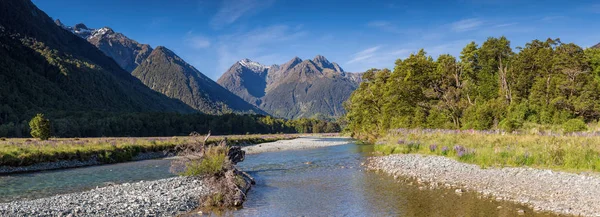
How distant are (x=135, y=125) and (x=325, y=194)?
119245mm

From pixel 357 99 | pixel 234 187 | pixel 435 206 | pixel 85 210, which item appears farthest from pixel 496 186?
pixel 357 99

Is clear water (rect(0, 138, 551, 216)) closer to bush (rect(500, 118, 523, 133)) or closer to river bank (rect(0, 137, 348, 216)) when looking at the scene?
river bank (rect(0, 137, 348, 216))

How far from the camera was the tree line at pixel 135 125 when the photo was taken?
9131 cm

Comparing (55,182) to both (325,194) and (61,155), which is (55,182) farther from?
(325,194)

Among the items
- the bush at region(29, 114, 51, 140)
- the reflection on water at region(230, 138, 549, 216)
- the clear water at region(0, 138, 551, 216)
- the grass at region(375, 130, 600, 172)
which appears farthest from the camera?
the bush at region(29, 114, 51, 140)

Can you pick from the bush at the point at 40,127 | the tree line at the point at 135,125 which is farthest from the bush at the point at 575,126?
the tree line at the point at 135,125

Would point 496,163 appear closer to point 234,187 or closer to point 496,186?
point 496,186

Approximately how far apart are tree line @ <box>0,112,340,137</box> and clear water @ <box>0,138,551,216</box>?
152 feet

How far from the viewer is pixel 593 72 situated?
54.2m

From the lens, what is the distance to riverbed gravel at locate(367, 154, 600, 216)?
13492mm

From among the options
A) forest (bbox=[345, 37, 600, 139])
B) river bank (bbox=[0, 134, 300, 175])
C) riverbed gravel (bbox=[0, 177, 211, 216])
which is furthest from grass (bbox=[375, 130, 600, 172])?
river bank (bbox=[0, 134, 300, 175])

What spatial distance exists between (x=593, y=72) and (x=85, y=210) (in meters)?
67.0

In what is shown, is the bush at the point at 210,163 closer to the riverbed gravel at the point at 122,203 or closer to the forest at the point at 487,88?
the riverbed gravel at the point at 122,203

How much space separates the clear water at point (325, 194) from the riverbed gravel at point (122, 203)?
103 inches
